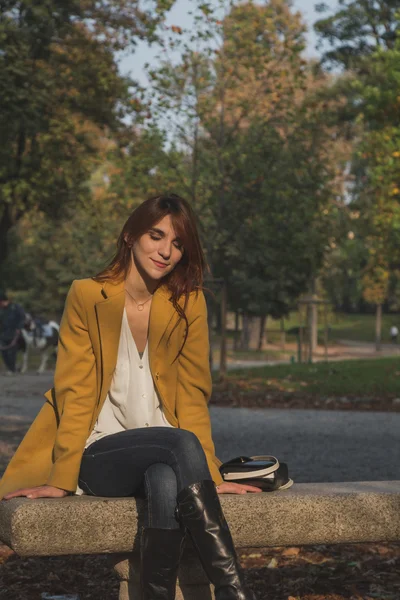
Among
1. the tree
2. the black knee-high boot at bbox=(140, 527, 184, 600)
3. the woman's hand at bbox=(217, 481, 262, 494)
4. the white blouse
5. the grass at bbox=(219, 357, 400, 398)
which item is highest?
the tree

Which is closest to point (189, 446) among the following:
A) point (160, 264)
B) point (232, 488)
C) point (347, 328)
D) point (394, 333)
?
point (232, 488)

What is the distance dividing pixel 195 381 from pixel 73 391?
0.51 m

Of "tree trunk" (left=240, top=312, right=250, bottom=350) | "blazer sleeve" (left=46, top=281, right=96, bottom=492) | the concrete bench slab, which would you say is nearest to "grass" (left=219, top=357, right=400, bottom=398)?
the concrete bench slab

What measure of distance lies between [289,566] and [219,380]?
1294 centimetres

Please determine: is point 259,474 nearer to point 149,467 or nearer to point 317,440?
point 149,467

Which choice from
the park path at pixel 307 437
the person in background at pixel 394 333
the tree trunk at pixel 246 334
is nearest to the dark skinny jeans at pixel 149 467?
the park path at pixel 307 437

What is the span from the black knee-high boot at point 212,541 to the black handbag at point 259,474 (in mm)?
412

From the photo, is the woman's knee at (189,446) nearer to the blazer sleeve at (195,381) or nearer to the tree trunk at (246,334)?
the blazer sleeve at (195,381)

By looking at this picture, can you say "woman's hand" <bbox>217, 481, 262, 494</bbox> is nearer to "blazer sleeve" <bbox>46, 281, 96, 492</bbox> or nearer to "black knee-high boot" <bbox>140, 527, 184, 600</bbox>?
"black knee-high boot" <bbox>140, 527, 184, 600</bbox>

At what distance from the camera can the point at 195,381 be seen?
4098mm

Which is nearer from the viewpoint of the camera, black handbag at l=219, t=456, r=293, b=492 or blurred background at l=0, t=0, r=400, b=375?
black handbag at l=219, t=456, r=293, b=492

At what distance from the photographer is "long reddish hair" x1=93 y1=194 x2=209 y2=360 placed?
4059mm

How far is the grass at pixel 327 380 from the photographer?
16.2m

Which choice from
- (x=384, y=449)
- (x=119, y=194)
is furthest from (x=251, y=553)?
(x=119, y=194)
